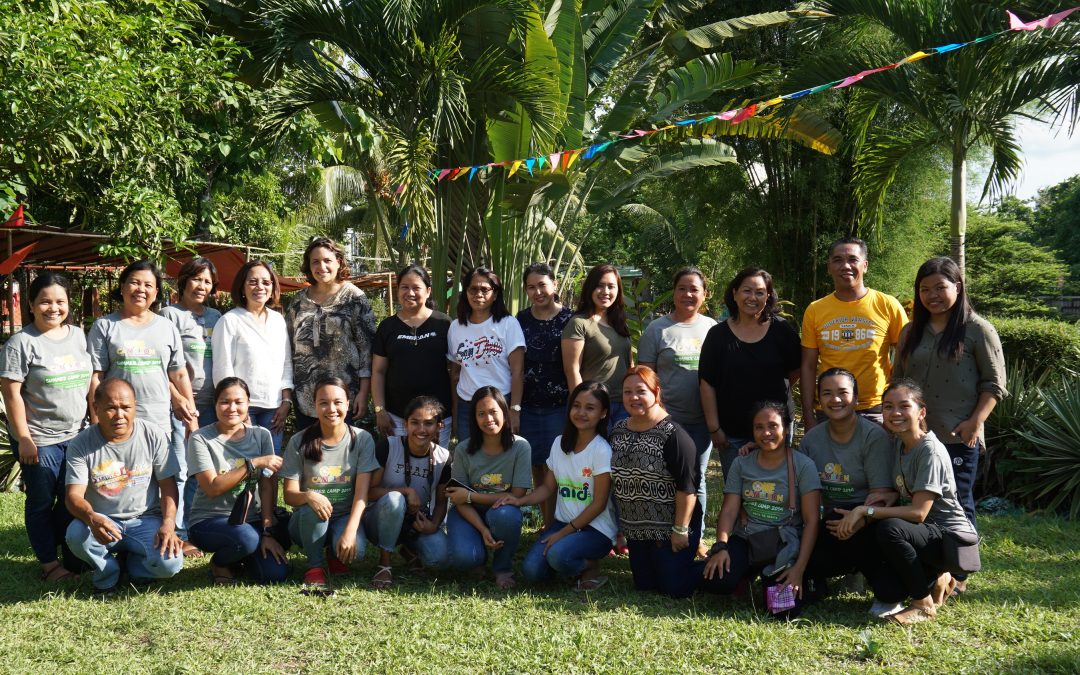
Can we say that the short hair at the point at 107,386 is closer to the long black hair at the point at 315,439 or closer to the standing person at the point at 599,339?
the long black hair at the point at 315,439

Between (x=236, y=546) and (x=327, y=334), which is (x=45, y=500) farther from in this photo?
(x=327, y=334)

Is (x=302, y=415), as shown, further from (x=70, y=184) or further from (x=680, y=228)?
(x=680, y=228)

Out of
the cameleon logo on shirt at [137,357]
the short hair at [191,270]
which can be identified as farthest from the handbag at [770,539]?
the short hair at [191,270]

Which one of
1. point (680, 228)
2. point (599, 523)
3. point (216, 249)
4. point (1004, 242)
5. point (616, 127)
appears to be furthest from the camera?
point (680, 228)

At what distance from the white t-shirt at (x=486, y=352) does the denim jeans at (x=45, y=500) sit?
7.45 ft

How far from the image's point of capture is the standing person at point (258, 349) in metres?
4.87

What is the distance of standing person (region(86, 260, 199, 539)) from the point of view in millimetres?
4672

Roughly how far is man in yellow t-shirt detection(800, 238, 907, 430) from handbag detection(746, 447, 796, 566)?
61 centimetres

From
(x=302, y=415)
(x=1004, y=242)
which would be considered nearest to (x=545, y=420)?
(x=302, y=415)

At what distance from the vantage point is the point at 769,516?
4.18 meters

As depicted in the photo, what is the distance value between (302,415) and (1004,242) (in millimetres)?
21285

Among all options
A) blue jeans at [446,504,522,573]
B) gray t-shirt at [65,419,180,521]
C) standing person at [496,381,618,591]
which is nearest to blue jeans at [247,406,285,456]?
gray t-shirt at [65,419,180,521]

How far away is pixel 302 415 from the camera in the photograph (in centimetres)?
501

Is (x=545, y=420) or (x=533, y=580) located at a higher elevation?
(x=545, y=420)
